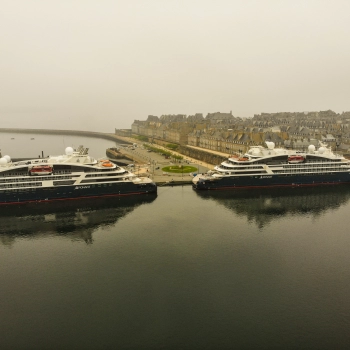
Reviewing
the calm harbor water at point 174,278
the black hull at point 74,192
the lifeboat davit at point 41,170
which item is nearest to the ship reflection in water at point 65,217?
the calm harbor water at point 174,278

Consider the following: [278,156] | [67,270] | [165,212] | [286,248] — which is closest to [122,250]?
[67,270]

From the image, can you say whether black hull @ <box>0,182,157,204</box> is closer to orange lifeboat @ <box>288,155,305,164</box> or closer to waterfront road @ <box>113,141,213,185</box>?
waterfront road @ <box>113,141,213,185</box>

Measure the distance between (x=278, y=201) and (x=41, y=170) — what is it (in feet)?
128

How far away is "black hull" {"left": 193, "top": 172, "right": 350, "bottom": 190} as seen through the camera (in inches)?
2170

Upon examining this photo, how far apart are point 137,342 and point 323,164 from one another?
173 ft

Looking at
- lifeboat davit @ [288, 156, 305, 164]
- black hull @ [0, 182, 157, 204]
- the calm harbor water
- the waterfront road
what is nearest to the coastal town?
the waterfront road

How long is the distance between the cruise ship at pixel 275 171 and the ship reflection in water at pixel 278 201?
5.71 ft

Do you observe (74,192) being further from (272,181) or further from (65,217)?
→ (272,181)

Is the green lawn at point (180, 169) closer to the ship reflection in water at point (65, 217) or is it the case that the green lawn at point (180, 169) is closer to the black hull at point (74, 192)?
the black hull at point (74, 192)

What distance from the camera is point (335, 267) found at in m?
28.4

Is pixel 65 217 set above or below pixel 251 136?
below

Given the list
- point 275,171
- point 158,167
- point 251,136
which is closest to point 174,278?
point 275,171

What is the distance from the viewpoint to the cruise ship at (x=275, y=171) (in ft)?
183

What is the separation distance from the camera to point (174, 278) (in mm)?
26531
